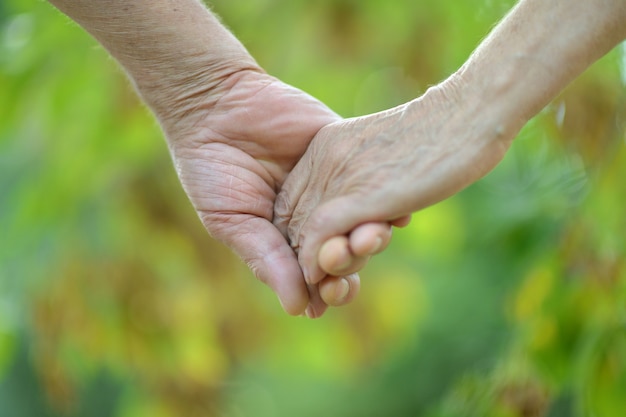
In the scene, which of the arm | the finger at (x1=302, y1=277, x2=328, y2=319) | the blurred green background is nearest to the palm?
the finger at (x1=302, y1=277, x2=328, y2=319)

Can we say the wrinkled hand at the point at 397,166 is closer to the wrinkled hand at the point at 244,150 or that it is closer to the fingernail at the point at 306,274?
the fingernail at the point at 306,274

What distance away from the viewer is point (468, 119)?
1539 millimetres

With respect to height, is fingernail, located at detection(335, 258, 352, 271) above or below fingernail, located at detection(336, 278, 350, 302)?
above

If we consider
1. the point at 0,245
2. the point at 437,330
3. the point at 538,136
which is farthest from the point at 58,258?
the point at 437,330

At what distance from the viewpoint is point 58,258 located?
3299 millimetres

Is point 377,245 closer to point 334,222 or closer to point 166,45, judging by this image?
point 334,222

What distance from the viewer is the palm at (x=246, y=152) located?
73.3 inches

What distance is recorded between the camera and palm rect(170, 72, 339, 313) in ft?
6.11

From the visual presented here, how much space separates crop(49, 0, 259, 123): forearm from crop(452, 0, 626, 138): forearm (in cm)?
53

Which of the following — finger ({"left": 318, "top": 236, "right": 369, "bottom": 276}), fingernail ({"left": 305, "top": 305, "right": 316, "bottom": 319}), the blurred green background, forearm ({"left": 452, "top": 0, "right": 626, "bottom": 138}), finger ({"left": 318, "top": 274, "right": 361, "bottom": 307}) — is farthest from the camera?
the blurred green background

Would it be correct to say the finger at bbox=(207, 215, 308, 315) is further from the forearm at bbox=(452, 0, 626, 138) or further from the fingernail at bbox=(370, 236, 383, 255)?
the forearm at bbox=(452, 0, 626, 138)

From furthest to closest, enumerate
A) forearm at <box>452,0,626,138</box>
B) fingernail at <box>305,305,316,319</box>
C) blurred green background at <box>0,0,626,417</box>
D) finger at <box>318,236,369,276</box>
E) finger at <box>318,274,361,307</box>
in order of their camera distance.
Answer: blurred green background at <box>0,0,626,417</box> → fingernail at <box>305,305,316,319</box> → finger at <box>318,274,361,307</box> → finger at <box>318,236,369,276</box> → forearm at <box>452,0,626,138</box>

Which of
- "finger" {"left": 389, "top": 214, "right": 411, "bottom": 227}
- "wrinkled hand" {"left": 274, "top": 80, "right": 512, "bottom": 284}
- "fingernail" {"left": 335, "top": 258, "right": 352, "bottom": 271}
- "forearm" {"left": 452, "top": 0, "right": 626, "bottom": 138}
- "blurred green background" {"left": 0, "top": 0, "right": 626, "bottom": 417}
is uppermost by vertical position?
"forearm" {"left": 452, "top": 0, "right": 626, "bottom": 138}

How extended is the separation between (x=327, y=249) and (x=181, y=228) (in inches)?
77.1
